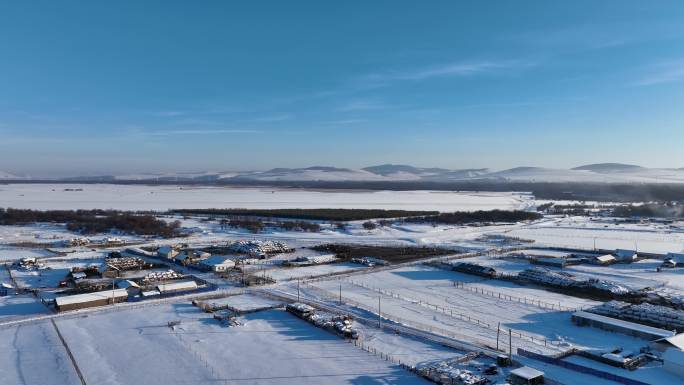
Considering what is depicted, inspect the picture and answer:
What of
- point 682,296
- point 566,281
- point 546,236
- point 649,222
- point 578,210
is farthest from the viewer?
point 578,210

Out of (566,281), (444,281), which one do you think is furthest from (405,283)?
(566,281)

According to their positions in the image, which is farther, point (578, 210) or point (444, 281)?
point (578, 210)

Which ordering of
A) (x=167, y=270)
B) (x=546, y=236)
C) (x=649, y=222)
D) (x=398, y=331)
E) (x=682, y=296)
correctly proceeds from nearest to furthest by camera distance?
(x=398, y=331), (x=682, y=296), (x=167, y=270), (x=546, y=236), (x=649, y=222)

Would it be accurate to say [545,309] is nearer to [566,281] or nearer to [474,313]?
[474,313]

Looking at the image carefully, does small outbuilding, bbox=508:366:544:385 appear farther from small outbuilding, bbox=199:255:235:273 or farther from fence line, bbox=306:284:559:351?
small outbuilding, bbox=199:255:235:273

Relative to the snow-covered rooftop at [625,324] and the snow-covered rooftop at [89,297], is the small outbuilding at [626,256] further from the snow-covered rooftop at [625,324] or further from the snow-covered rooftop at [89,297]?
the snow-covered rooftop at [89,297]
